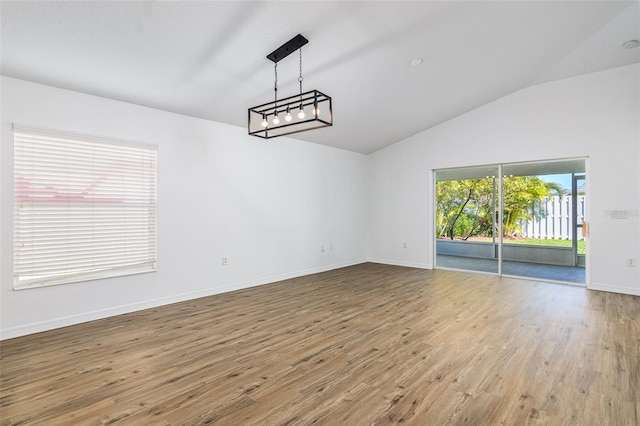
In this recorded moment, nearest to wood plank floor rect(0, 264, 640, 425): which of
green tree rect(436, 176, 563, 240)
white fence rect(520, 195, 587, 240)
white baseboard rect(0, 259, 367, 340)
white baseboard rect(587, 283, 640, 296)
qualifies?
white baseboard rect(0, 259, 367, 340)

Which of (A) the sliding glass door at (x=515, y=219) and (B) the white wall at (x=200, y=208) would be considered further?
(A) the sliding glass door at (x=515, y=219)

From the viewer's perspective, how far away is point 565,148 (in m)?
5.01

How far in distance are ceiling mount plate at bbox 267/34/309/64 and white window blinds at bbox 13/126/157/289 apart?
2028 mm

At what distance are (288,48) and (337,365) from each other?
2971 millimetres

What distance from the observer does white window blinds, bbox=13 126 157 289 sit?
3111 millimetres

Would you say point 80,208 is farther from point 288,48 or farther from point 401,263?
point 401,263

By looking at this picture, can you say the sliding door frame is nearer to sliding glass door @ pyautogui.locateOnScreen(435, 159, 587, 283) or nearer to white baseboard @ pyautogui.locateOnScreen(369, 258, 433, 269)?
sliding glass door @ pyautogui.locateOnScreen(435, 159, 587, 283)

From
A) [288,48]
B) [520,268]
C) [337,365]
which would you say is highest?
[288,48]

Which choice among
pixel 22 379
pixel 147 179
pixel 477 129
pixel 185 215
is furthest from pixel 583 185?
pixel 22 379

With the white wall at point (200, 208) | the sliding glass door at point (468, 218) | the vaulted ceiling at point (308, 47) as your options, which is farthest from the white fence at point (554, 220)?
the white wall at point (200, 208)

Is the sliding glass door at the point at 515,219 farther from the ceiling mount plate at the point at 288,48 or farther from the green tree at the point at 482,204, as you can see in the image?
the ceiling mount plate at the point at 288,48

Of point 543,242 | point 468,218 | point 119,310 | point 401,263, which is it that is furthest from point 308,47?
point 543,242

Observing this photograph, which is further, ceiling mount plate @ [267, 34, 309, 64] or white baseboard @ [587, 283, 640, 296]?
white baseboard @ [587, 283, 640, 296]

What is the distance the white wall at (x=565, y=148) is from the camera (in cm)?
453
